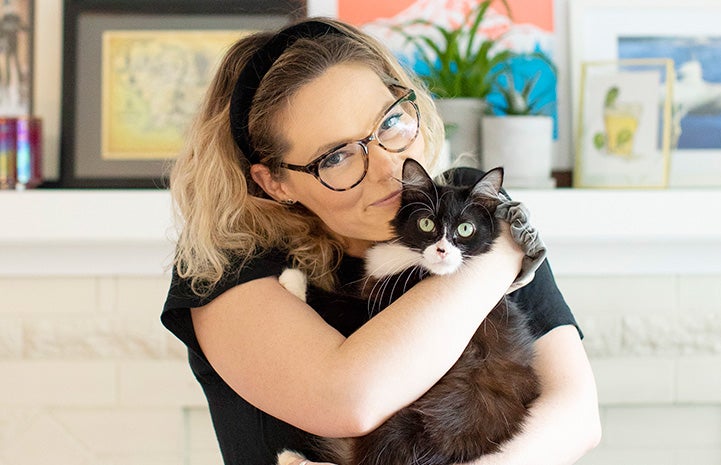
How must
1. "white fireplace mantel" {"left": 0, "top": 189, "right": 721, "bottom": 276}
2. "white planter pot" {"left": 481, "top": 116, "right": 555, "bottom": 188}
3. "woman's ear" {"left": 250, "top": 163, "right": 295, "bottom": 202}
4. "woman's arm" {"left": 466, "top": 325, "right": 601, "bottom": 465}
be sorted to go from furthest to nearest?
"white planter pot" {"left": 481, "top": 116, "right": 555, "bottom": 188} < "white fireplace mantel" {"left": 0, "top": 189, "right": 721, "bottom": 276} < "woman's ear" {"left": 250, "top": 163, "right": 295, "bottom": 202} < "woman's arm" {"left": 466, "top": 325, "right": 601, "bottom": 465}

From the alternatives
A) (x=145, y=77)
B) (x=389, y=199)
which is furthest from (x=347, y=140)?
(x=145, y=77)

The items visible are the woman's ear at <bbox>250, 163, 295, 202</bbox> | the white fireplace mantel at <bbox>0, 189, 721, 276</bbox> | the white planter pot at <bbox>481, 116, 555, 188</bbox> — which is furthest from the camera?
the white planter pot at <bbox>481, 116, 555, 188</bbox>

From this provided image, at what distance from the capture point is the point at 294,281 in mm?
1385

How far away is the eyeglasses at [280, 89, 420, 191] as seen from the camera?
132 cm

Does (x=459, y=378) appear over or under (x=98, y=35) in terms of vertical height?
under

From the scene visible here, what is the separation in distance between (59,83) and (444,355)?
164cm

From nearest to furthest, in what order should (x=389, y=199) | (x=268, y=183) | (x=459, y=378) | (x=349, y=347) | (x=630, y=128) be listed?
1. (x=349, y=347)
2. (x=459, y=378)
3. (x=389, y=199)
4. (x=268, y=183)
5. (x=630, y=128)

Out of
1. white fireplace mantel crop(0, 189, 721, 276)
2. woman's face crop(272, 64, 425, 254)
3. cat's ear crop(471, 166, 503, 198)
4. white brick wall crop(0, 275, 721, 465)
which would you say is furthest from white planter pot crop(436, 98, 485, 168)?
cat's ear crop(471, 166, 503, 198)

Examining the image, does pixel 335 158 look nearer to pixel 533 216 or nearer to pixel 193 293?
pixel 193 293

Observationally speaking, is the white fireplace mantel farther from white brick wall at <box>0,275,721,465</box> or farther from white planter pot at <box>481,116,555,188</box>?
white brick wall at <box>0,275,721,465</box>

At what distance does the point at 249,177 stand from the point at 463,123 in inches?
36.6

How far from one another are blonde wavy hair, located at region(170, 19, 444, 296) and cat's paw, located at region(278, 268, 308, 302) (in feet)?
0.13

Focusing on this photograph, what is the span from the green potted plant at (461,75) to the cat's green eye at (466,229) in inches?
39.3

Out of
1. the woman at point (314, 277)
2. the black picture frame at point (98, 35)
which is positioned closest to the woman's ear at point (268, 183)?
the woman at point (314, 277)
